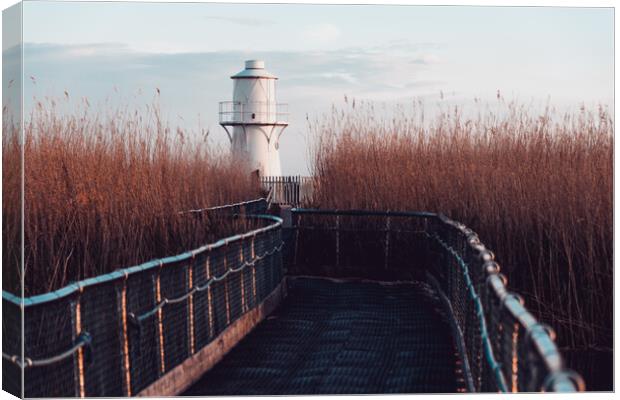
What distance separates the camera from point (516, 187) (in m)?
8.60

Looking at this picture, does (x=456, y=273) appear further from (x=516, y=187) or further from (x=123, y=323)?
(x=123, y=323)

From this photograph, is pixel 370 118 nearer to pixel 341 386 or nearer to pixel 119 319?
pixel 341 386

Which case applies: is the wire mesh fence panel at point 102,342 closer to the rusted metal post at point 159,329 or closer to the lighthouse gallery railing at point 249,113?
the rusted metal post at point 159,329

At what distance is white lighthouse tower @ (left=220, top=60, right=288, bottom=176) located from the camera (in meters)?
27.7

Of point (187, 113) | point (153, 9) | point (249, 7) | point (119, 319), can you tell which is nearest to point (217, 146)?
point (187, 113)

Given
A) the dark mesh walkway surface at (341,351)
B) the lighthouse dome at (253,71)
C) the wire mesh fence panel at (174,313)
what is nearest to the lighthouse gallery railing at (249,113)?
the lighthouse dome at (253,71)

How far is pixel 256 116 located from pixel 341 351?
69.1 ft

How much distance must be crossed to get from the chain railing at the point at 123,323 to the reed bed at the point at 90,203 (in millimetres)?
393

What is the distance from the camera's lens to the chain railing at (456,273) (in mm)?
3404

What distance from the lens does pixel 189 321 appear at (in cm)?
642

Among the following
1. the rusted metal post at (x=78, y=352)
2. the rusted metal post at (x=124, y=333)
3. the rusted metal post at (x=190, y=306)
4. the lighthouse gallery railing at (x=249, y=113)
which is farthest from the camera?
the lighthouse gallery railing at (x=249, y=113)

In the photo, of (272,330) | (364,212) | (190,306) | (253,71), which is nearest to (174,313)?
(190,306)

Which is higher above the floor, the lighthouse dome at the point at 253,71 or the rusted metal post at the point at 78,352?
the lighthouse dome at the point at 253,71

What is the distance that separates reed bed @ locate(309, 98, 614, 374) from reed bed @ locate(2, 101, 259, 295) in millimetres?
2126
